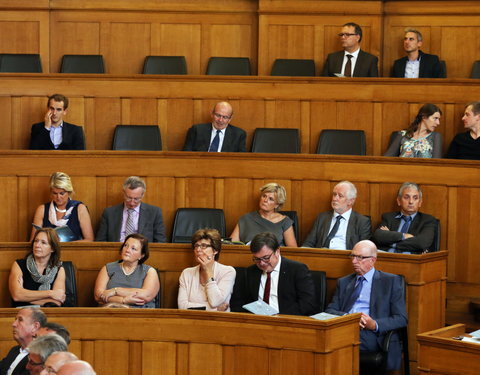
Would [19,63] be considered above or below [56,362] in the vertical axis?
above

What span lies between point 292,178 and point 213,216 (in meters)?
0.50

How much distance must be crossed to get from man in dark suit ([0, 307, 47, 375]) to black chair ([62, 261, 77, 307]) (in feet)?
2.65

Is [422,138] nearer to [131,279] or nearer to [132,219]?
[132,219]

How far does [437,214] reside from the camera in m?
5.25

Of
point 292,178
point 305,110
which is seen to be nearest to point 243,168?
point 292,178

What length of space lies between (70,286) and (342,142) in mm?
1967

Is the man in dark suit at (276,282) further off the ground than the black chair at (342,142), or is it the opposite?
the black chair at (342,142)

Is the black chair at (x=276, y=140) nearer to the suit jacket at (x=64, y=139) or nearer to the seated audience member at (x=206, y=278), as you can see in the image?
the suit jacket at (x=64, y=139)

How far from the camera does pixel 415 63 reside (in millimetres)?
6527

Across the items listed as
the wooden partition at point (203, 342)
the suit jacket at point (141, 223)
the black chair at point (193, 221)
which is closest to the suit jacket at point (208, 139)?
the black chair at point (193, 221)

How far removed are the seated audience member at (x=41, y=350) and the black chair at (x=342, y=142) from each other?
285 cm

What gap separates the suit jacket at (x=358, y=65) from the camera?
6469mm

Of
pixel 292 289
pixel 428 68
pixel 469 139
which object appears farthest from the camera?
pixel 428 68

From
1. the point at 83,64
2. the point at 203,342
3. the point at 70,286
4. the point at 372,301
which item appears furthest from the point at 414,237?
the point at 83,64
